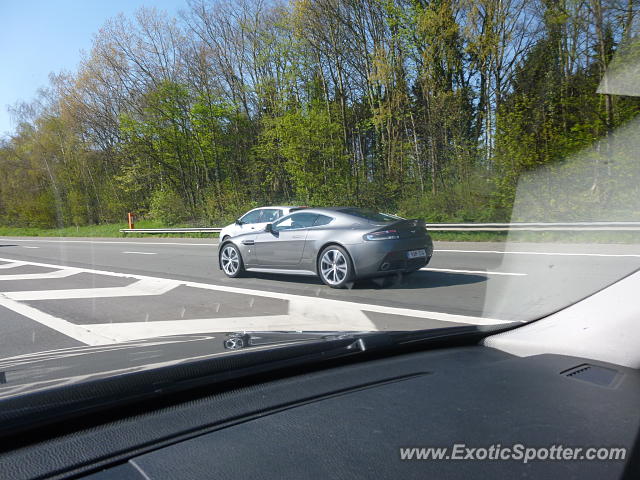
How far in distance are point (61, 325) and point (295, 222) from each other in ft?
14.1

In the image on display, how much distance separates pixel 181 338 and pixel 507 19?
20506 millimetres

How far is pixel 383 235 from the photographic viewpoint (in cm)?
788

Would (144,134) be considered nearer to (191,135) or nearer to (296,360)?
(191,135)

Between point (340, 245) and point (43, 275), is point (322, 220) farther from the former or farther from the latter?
point (43, 275)

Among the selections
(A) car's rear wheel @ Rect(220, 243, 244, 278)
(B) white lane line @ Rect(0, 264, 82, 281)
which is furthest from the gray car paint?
(B) white lane line @ Rect(0, 264, 82, 281)

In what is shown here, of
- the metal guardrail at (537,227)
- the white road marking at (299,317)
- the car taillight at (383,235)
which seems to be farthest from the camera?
the metal guardrail at (537,227)

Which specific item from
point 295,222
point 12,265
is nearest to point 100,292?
point 295,222

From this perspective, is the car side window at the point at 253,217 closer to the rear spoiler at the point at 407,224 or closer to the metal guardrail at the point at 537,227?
the rear spoiler at the point at 407,224

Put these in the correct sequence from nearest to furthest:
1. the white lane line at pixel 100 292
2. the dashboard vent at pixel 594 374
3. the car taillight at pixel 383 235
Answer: the dashboard vent at pixel 594 374 → the car taillight at pixel 383 235 → the white lane line at pixel 100 292

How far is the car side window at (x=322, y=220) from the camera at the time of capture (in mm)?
8562

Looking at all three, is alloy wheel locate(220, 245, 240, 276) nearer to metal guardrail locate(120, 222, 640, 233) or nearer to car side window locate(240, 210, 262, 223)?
car side window locate(240, 210, 262, 223)

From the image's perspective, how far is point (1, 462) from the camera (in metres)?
1.31

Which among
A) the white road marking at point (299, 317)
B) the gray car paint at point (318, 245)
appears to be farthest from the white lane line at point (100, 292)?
the gray car paint at point (318, 245)

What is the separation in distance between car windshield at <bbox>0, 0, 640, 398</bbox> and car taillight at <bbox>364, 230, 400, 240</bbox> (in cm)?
4
